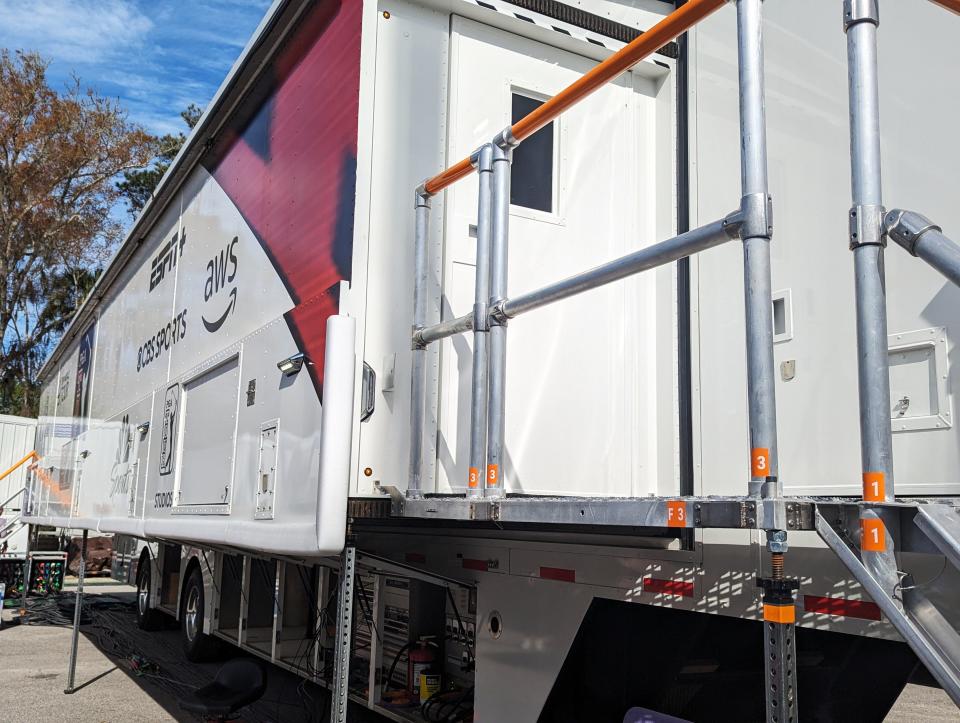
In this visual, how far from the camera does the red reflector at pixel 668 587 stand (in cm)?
279

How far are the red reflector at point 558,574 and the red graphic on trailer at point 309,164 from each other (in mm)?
1095

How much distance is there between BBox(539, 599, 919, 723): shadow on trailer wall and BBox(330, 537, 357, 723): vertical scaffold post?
76cm

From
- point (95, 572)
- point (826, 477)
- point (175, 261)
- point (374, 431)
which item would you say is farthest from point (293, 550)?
point (95, 572)

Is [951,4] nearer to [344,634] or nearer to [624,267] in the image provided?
[624,267]

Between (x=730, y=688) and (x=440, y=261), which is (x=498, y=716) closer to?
(x=730, y=688)

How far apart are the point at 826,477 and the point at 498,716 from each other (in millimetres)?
1716

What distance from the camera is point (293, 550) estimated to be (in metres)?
3.10

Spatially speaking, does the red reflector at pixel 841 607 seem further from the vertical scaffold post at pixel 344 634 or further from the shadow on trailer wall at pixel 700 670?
the vertical scaffold post at pixel 344 634

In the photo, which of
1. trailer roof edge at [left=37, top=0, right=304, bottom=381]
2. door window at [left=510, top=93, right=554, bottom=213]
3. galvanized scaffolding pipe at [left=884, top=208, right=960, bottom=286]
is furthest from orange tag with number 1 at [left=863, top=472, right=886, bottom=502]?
trailer roof edge at [left=37, top=0, right=304, bottom=381]

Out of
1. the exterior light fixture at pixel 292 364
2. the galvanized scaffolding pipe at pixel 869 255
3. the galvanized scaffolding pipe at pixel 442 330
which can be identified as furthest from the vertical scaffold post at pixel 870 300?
the exterior light fixture at pixel 292 364

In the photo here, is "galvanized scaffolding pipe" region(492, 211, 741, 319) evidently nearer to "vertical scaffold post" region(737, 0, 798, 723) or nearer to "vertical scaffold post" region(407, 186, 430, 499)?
"vertical scaffold post" region(737, 0, 798, 723)

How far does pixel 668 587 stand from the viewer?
9.39ft

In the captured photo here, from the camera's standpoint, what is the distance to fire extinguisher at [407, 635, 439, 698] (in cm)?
490

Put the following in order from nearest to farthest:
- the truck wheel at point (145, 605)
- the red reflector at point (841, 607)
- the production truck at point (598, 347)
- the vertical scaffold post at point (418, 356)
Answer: the production truck at point (598, 347), the red reflector at point (841, 607), the vertical scaffold post at point (418, 356), the truck wheel at point (145, 605)
